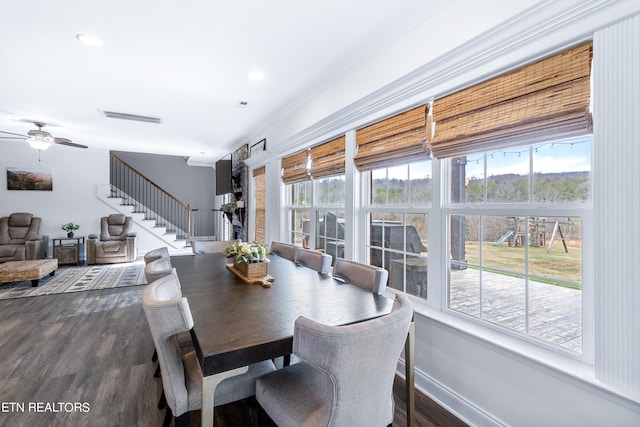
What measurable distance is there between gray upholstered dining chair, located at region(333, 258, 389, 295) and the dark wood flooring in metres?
0.82

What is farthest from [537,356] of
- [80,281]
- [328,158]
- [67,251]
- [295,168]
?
[67,251]

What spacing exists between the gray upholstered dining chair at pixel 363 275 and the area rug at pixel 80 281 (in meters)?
4.45

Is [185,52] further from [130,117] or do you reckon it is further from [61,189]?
[61,189]

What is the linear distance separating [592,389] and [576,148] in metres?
1.11

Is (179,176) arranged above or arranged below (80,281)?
above

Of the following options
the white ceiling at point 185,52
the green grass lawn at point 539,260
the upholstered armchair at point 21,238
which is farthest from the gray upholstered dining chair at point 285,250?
the upholstered armchair at point 21,238

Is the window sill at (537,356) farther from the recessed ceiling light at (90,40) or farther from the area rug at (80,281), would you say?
the area rug at (80,281)

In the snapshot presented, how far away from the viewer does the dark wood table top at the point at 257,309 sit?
3.84 feet

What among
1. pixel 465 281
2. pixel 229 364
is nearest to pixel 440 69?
pixel 465 281

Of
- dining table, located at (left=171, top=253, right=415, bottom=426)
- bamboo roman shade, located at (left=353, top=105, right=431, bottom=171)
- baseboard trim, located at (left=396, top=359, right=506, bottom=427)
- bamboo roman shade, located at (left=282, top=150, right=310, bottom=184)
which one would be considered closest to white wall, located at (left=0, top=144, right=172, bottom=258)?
bamboo roman shade, located at (left=282, top=150, right=310, bottom=184)

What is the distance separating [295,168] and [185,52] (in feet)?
5.92

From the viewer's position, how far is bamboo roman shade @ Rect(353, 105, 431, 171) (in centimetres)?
221

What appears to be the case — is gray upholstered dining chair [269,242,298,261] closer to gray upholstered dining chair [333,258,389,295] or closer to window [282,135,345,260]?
window [282,135,345,260]

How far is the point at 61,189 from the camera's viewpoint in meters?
7.22
